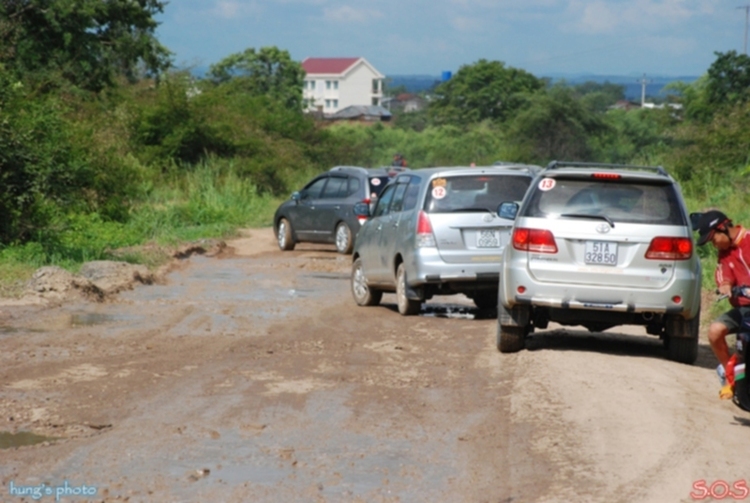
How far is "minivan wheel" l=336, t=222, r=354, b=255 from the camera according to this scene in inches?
930

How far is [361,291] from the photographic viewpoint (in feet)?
51.7

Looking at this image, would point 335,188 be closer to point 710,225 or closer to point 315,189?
point 315,189

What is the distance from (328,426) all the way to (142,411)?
1.39m

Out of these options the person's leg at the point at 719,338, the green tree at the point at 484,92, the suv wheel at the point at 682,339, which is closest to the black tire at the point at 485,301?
the suv wheel at the point at 682,339

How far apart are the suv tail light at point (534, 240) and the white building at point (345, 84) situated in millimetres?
168416

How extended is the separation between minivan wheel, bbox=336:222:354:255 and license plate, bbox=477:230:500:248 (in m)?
10.1

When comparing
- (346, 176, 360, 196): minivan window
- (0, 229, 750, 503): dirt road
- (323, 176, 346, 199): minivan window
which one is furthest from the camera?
(323, 176, 346, 199): minivan window

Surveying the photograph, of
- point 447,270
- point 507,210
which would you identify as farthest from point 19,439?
point 447,270

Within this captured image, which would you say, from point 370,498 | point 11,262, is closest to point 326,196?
point 11,262

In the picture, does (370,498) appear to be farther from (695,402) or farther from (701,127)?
(701,127)

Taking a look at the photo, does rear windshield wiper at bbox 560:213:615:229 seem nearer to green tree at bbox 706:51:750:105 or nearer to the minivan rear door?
the minivan rear door

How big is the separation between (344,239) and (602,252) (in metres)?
14.0

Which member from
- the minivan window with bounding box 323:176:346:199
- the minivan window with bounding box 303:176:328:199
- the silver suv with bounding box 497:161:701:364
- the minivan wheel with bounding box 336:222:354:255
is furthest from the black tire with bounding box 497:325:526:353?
the minivan window with bounding box 303:176:328:199

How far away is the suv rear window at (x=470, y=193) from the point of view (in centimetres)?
1360
